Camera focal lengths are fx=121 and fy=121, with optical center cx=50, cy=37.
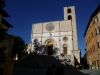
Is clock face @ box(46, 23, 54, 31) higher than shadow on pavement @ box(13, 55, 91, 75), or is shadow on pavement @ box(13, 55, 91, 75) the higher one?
clock face @ box(46, 23, 54, 31)

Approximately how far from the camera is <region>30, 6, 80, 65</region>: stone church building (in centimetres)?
3394

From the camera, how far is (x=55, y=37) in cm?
3597

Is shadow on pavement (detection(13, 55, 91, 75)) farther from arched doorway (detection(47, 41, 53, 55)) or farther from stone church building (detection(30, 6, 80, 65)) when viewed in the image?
arched doorway (detection(47, 41, 53, 55))

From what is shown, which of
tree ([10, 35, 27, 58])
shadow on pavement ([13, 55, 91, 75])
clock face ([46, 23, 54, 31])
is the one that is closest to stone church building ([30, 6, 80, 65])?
clock face ([46, 23, 54, 31])

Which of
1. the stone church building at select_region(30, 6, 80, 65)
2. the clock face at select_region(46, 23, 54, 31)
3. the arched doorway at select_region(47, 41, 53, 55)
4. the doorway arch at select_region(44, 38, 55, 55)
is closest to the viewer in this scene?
the stone church building at select_region(30, 6, 80, 65)

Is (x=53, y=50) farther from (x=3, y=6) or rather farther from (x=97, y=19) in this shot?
(x=3, y=6)

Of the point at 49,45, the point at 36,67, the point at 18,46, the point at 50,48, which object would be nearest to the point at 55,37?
the point at 49,45

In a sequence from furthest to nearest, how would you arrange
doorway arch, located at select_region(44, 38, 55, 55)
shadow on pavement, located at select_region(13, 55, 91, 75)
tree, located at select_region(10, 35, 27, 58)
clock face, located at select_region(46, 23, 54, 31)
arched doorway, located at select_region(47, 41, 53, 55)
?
clock face, located at select_region(46, 23, 54, 31)
arched doorway, located at select_region(47, 41, 53, 55)
doorway arch, located at select_region(44, 38, 55, 55)
tree, located at select_region(10, 35, 27, 58)
shadow on pavement, located at select_region(13, 55, 91, 75)

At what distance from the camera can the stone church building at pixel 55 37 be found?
3394cm

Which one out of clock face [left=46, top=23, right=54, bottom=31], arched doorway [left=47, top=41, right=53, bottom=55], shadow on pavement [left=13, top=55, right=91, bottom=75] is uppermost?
clock face [left=46, top=23, right=54, bottom=31]

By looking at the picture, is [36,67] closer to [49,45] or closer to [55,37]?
[49,45]

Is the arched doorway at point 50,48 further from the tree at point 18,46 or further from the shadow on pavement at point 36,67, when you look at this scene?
the shadow on pavement at point 36,67

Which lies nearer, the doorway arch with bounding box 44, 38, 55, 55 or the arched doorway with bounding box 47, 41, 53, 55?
the doorway arch with bounding box 44, 38, 55, 55

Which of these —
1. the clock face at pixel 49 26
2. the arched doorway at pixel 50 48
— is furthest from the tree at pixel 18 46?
the clock face at pixel 49 26
